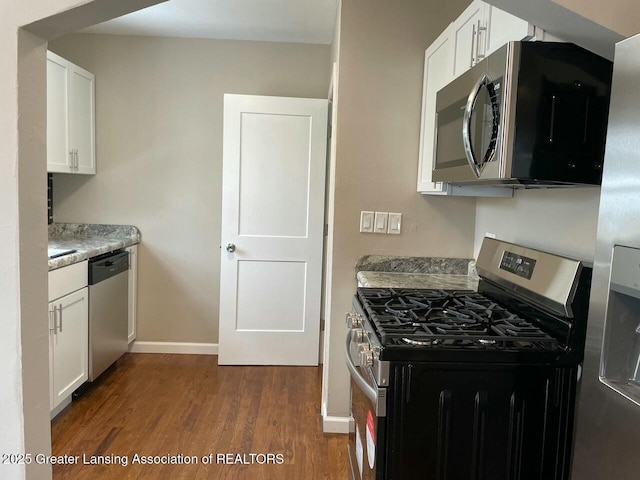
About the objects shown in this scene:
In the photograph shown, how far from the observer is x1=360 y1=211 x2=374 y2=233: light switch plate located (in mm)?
2559

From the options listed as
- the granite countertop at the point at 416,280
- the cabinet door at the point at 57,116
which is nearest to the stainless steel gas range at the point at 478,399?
the granite countertop at the point at 416,280

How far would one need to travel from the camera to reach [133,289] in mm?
3691

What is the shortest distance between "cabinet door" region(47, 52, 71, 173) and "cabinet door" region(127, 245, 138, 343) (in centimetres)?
74

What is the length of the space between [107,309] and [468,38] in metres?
2.65

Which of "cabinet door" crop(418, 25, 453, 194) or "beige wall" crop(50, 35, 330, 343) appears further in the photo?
"beige wall" crop(50, 35, 330, 343)

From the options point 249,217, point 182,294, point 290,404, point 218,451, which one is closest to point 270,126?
point 249,217

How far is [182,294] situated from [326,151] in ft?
5.06

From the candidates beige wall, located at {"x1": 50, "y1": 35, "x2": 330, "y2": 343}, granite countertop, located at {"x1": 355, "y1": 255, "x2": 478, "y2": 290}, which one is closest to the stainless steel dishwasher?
beige wall, located at {"x1": 50, "y1": 35, "x2": 330, "y2": 343}

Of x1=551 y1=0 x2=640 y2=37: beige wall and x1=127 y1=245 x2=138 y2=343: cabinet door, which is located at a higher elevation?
x1=551 y1=0 x2=640 y2=37: beige wall

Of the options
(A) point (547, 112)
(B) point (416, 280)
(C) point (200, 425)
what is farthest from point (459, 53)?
(C) point (200, 425)

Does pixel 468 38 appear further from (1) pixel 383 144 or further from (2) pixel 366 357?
(2) pixel 366 357

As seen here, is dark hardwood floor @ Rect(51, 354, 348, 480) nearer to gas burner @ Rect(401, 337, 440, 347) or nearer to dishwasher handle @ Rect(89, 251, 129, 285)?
dishwasher handle @ Rect(89, 251, 129, 285)

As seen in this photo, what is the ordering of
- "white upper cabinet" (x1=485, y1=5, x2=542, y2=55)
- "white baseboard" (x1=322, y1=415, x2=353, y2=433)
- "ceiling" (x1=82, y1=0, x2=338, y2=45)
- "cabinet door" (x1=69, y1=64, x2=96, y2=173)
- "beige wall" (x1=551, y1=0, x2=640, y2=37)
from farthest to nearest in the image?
"cabinet door" (x1=69, y1=64, x2=96, y2=173) → "ceiling" (x1=82, y1=0, x2=338, y2=45) → "white baseboard" (x1=322, y1=415, x2=353, y2=433) → "white upper cabinet" (x1=485, y1=5, x2=542, y2=55) → "beige wall" (x1=551, y1=0, x2=640, y2=37)

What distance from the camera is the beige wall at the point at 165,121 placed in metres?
3.61
